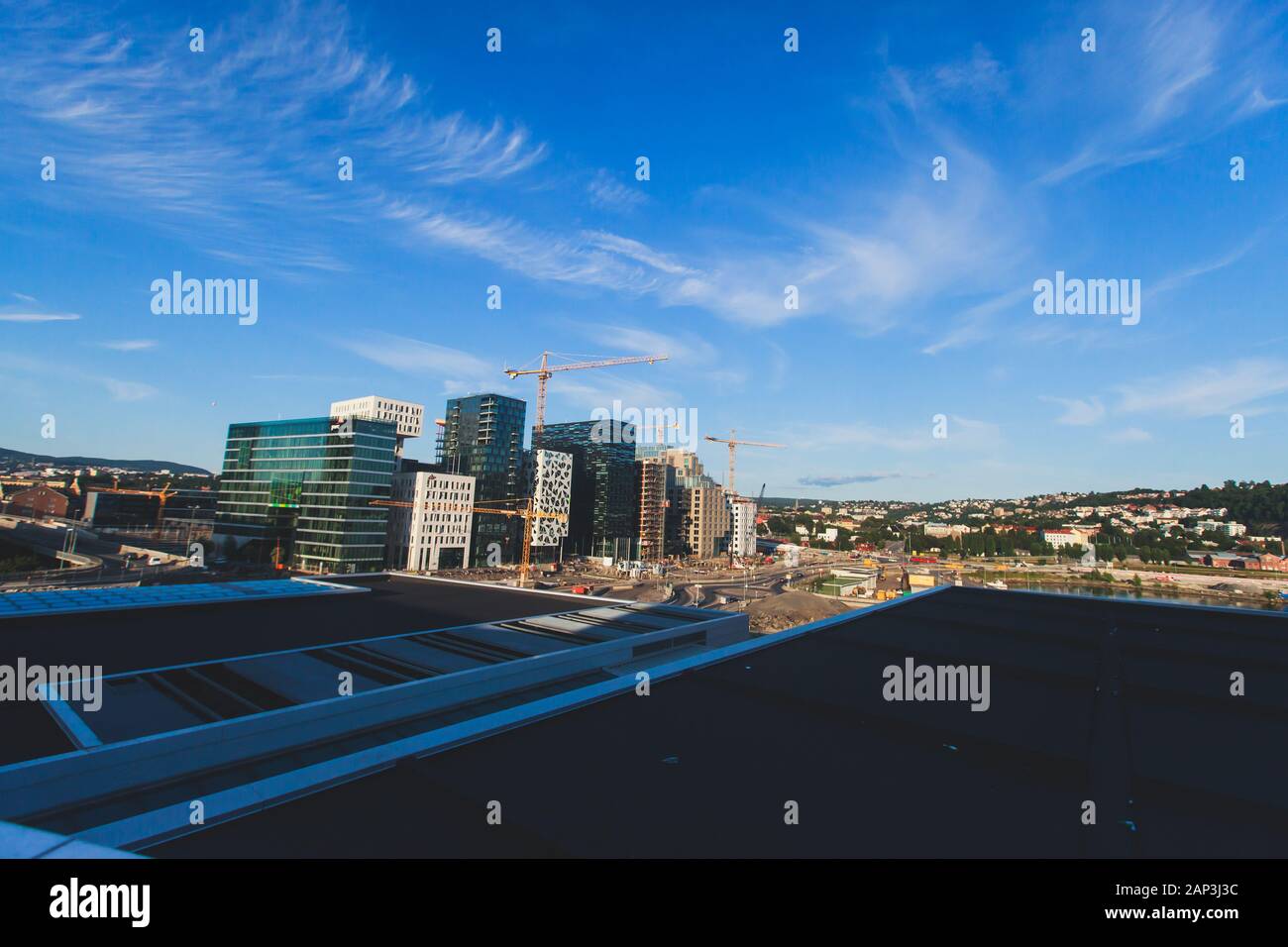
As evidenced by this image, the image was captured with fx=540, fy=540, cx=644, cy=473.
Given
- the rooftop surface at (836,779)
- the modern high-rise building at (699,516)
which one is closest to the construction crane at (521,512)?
the modern high-rise building at (699,516)

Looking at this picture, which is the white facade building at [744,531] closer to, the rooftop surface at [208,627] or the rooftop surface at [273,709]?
the rooftop surface at [208,627]

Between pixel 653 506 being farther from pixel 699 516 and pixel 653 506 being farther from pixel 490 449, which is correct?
pixel 490 449

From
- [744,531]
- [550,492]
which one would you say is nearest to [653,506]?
[550,492]

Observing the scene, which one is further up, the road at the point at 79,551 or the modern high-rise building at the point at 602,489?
the modern high-rise building at the point at 602,489

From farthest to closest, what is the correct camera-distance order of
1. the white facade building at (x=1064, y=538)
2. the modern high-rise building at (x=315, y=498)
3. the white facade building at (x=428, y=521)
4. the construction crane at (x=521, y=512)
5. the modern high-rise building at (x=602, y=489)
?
the modern high-rise building at (x=602, y=489)
the white facade building at (x=1064, y=538)
the white facade building at (x=428, y=521)
the construction crane at (x=521, y=512)
the modern high-rise building at (x=315, y=498)
